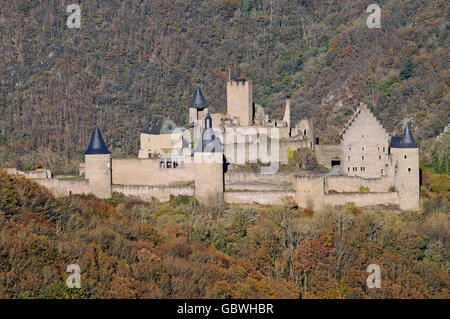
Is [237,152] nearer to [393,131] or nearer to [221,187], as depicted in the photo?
[221,187]

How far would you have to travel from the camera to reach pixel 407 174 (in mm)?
44062

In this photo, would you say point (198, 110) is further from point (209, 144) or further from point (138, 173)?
point (209, 144)

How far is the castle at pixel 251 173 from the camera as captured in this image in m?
44.0

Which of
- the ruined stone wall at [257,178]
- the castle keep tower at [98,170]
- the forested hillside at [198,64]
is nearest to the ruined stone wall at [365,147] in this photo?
the ruined stone wall at [257,178]

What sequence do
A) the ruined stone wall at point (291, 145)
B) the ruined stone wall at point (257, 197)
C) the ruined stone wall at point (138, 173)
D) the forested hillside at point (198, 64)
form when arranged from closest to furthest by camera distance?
the ruined stone wall at point (257, 197) → the ruined stone wall at point (138, 173) → the ruined stone wall at point (291, 145) → the forested hillside at point (198, 64)

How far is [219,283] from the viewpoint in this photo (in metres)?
37.1

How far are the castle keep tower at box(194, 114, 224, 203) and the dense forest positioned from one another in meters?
0.52

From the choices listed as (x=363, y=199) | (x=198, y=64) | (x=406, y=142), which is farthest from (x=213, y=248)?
(x=198, y=64)

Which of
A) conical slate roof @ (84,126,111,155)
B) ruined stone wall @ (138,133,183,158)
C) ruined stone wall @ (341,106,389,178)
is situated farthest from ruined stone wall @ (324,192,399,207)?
conical slate roof @ (84,126,111,155)

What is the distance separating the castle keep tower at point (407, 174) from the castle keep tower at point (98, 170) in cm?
1284

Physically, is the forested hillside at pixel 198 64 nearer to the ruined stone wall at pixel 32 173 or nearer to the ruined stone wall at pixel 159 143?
the ruined stone wall at pixel 159 143

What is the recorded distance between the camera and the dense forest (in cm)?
3641

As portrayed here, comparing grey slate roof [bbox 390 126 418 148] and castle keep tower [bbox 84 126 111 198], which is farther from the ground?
grey slate roof [bbox 390 126 418 148]

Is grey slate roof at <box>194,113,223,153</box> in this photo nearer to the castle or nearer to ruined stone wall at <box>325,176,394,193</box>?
the castle
